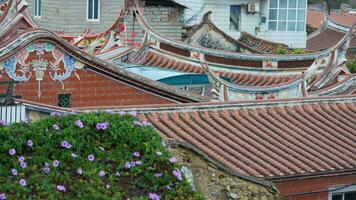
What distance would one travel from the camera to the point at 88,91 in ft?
63.9

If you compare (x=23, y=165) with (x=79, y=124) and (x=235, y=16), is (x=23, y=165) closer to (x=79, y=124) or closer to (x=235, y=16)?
(x=79, y=124)

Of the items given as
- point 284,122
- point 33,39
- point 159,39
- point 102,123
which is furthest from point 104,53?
point 102,123

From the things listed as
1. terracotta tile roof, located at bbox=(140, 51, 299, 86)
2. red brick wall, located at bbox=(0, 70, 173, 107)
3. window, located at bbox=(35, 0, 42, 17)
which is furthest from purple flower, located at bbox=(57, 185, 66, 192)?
window, located at bbox=(35, 0, 42, 17)

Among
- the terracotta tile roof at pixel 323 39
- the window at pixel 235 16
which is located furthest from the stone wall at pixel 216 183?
the terracotta tile roof at pixel 323 39

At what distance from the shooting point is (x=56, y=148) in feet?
35.6

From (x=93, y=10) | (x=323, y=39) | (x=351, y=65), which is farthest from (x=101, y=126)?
(x=323, y=39)

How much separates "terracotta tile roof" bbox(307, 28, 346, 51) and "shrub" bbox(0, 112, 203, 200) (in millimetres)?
30547

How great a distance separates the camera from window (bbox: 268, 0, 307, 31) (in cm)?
4153

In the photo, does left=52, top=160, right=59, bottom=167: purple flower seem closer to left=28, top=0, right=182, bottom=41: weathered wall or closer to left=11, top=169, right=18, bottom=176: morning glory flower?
left=11, top=169, right=18, bottom=176: morning glory flower

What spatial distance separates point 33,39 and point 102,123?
6.92m

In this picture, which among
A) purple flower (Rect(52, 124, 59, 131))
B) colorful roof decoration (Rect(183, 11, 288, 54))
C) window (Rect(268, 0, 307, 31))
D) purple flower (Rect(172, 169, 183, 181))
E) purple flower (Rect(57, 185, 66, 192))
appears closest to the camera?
purple flower (Rect(57, 185, 66, 192))

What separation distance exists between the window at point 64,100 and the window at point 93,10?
731 inches

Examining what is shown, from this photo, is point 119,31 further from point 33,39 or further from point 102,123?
point 102,123

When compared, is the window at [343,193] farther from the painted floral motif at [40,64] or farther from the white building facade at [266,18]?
the white building facade at [266,18]
